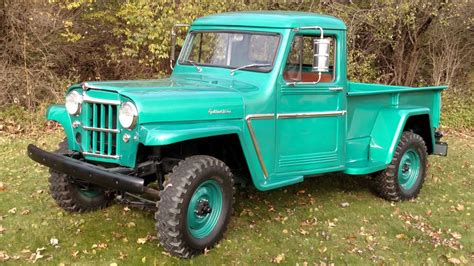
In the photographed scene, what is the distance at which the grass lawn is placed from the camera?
4.54 m

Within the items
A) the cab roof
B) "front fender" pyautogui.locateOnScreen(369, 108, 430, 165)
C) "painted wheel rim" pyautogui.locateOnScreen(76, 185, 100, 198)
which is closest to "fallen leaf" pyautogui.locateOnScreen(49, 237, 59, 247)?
"painted wheel rim" pyautogui.locateOnScreen(76, 185, 100, 198)

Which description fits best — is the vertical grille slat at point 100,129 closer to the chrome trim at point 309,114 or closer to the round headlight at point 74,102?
the round headlight at point 74,102

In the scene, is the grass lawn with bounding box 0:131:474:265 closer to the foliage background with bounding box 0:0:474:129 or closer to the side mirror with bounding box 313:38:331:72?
the side mirror with bounding box 313:38:331:72

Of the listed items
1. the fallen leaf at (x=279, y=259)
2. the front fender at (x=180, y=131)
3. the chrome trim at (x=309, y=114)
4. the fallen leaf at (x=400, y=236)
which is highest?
the chrome trim at (x=309, y=114)

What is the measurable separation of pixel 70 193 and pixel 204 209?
4.96 ft

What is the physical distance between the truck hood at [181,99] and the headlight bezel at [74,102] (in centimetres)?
18

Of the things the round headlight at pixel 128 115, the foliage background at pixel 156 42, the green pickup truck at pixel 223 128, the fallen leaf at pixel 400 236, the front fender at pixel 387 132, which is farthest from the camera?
the foliage background at pixel 156 42

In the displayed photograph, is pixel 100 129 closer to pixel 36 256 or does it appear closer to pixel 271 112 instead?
pixel 36 256

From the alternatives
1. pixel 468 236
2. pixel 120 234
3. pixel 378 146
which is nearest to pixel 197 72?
pixel 120 234

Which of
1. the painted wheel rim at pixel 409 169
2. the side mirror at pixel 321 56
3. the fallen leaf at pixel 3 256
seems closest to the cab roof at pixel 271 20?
the side mirror at pixel 321 56

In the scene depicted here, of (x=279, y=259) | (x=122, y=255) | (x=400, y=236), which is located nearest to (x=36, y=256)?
(x=122, y=255)

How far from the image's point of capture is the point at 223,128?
4.41 m

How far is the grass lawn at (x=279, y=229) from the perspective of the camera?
4.54 m

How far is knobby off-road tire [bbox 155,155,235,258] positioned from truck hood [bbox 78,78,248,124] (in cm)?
39
